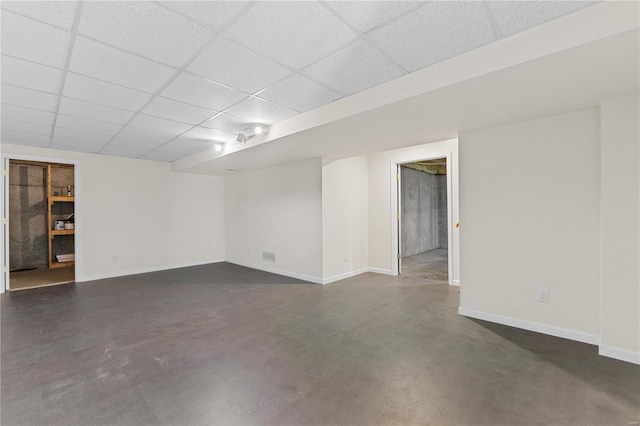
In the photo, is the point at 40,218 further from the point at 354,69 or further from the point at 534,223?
the point at 534,223

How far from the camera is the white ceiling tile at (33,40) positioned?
1.70 m

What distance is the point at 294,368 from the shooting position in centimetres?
225

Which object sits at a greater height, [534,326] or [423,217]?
[423,217]

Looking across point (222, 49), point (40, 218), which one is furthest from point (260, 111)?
point (40, 218)

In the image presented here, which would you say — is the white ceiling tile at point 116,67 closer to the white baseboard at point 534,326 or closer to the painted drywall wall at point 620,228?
the painted drywall wall at point 620,228

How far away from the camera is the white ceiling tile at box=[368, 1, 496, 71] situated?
1609 mm

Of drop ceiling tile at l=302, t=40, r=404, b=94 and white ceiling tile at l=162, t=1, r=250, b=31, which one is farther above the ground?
white ceiling tile at l=162, t=1, r=250, b=31

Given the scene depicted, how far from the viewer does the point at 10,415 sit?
1.73 metres

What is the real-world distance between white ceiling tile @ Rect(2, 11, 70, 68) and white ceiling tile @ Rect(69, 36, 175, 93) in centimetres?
A: 8

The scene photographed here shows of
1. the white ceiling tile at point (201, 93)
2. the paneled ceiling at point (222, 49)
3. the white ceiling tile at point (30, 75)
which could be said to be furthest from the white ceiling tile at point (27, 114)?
the white ceiling tile at point (201, 93)

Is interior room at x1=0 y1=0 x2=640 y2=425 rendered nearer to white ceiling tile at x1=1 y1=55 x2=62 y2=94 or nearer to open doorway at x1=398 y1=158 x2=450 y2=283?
white ceiling tile at x1=1 y1=55 x2=62 y2=94

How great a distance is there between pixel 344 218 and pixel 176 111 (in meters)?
3.25

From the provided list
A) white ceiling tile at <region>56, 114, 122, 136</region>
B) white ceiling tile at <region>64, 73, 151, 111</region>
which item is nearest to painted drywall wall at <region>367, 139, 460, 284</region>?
white ceiling tile at <region>64, 73, 151, 111</region>

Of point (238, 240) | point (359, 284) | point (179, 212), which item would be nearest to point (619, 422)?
point (359, 284)
